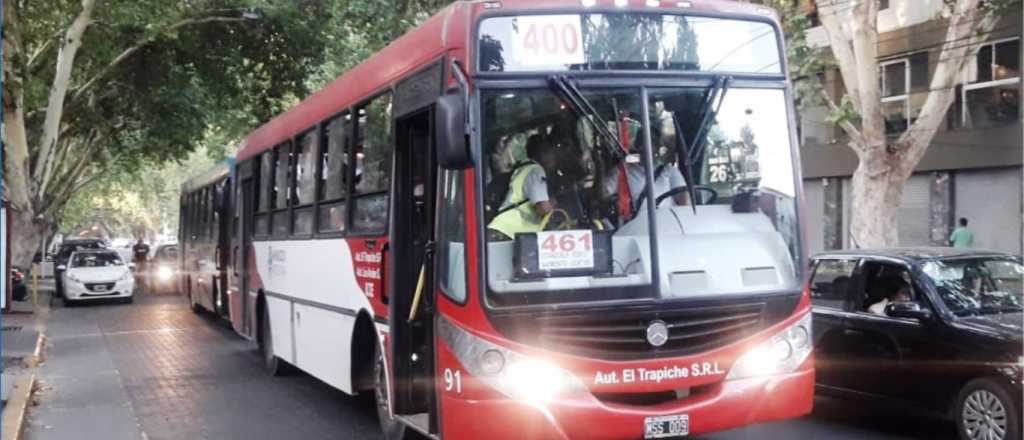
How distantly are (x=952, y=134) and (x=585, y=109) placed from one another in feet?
55.8

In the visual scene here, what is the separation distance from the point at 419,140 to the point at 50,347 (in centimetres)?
1129

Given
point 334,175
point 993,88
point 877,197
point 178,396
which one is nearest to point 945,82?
point 877,197

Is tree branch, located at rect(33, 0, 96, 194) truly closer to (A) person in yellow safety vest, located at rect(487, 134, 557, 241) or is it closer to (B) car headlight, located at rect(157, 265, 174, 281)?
(B) car headlight, located at rect(157, 265, 174, 281)

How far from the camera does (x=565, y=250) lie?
18.8 feet

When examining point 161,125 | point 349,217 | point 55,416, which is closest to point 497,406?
point 349,217

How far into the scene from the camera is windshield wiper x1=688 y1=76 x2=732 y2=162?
605cm

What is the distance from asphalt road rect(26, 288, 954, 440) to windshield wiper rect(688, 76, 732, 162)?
9.54ft

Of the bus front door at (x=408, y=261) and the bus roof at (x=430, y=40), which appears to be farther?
the bus front door at (x=408, y=261)

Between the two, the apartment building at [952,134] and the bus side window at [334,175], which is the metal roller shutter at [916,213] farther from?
the bus side window at [334,175]

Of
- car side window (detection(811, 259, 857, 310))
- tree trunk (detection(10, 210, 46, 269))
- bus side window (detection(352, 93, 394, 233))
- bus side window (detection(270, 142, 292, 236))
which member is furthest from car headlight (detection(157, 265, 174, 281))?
car side window (detection(811, 259, 857, 310))

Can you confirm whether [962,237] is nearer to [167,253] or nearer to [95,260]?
[95,260]

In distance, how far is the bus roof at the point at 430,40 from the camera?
6.04 meters

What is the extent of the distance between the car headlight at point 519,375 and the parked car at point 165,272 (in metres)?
26.2

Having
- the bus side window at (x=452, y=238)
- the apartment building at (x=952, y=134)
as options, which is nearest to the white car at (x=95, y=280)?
the apartment building at (x=952, y=134)
